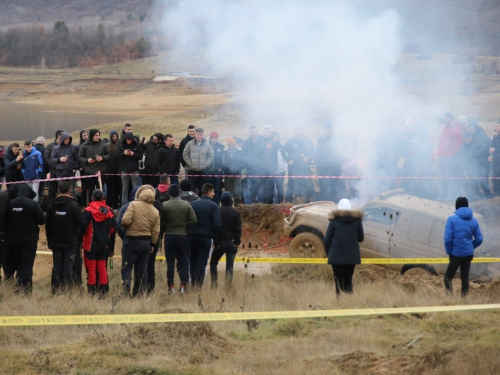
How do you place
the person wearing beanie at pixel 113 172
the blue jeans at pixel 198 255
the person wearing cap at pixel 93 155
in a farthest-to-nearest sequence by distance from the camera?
the person wearing beanie at pixel 113 172 < the person wearing cap at pixel 93 155 < the blue jeans at pixel 198 255

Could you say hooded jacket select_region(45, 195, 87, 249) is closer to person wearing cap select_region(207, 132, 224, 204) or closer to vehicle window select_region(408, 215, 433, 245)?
vehicle window select_region(408, 215, 433, 245)

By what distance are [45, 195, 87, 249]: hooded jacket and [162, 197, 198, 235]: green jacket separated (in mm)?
1214

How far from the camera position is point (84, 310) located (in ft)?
31.1

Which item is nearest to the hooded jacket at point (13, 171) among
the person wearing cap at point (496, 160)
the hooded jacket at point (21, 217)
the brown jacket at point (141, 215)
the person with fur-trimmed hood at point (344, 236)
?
the hooded jacket at point (21, 217)

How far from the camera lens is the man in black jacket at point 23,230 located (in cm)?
1051

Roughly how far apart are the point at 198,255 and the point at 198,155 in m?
5.16

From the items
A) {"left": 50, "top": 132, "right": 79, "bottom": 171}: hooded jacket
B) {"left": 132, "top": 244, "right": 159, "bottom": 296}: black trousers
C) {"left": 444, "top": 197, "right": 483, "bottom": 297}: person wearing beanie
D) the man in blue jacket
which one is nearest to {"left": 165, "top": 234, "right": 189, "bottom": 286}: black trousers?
{"left": 132, "top": 244, "right": 159, "bottom": 296}: black trousers

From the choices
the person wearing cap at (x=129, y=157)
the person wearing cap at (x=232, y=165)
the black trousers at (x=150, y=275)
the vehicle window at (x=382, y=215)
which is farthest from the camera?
the person wearing cap at (x=232, y=165)

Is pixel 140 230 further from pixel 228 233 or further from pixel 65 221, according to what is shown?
pixel 228 233

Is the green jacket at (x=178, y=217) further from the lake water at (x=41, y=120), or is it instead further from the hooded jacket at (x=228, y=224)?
the lake water at (x=41, y=120)

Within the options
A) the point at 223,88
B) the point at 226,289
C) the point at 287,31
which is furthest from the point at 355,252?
the point at 223,88

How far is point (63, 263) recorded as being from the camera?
10805 millimetres

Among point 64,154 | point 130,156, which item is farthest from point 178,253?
point 64,154

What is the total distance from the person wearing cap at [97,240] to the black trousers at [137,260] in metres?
0.30
